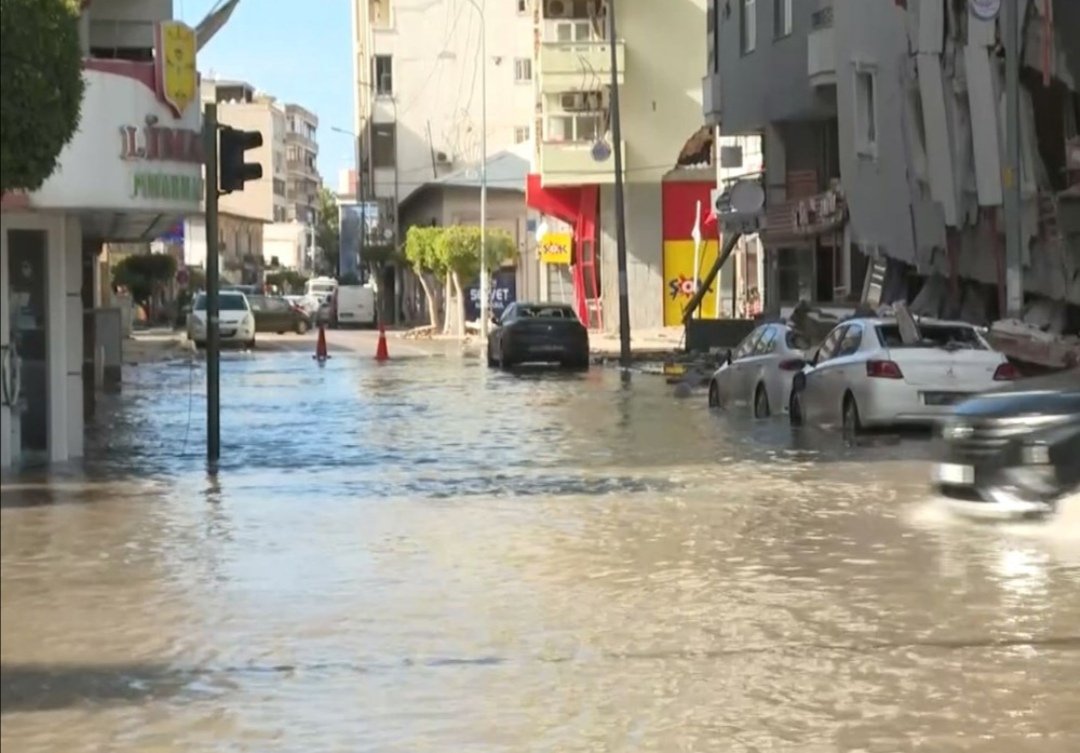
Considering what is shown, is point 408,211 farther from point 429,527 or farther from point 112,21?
point 429,527

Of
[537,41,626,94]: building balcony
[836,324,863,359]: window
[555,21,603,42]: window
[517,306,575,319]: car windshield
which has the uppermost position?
[555,21,603,42]: window

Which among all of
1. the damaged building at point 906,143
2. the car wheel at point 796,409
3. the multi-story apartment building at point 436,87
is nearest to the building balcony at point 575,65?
the damaged building at point 906,143

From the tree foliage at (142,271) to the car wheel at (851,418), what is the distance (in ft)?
210

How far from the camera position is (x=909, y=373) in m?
21.3

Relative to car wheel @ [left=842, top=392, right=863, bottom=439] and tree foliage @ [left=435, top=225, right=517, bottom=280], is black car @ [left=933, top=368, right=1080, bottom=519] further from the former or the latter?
tree foliage @ [left=435, top=225, right=517, bottom=280]

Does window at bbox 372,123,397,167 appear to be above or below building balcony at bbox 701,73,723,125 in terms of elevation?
above

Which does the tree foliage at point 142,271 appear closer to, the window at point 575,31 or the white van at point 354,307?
the white van at point 354,307

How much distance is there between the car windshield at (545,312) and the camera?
42594 millimetres

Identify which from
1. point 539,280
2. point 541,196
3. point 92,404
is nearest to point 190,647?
point 92,404

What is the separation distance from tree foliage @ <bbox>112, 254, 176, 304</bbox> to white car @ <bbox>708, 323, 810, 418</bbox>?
58.3 m

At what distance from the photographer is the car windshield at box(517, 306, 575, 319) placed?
4259 centimetres

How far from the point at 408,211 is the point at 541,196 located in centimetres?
3046

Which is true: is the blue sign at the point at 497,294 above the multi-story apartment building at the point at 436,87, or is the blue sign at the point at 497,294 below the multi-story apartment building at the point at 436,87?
below

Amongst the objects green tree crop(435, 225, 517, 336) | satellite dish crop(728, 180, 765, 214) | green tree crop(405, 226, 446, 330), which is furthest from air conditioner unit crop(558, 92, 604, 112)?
satellite dish crop(728, 180, 765, 214)
